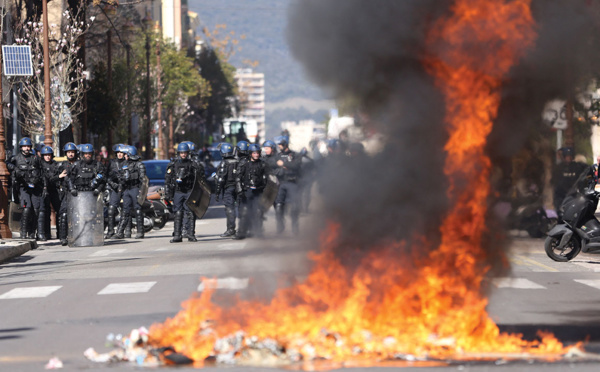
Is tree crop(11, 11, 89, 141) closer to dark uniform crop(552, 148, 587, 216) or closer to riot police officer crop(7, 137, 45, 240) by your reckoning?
riot police officer crop(7, 137, 45, 240)

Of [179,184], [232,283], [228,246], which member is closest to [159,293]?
[232,283]

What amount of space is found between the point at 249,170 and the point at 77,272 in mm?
6209

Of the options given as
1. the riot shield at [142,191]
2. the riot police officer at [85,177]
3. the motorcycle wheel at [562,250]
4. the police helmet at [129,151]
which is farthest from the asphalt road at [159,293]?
the police helmet at [129,151]

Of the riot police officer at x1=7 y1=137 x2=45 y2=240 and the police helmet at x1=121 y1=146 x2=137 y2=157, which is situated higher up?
the police helmet at x1=121 y1=146 x2=137 y2=157

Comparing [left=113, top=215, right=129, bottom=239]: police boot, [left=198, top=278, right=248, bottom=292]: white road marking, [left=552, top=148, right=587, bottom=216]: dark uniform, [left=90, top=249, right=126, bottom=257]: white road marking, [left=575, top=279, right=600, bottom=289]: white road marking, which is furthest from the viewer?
[left=113, top=215, right=129, bottom=239]: police boot

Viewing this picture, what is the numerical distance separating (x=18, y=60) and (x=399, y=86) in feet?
59.9

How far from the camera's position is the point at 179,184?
20.4 m

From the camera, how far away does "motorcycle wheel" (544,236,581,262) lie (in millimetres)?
15094

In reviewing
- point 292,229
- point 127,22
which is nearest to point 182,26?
point 127,22

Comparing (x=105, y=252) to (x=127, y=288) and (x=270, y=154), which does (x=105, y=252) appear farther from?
(x=127, y=288)

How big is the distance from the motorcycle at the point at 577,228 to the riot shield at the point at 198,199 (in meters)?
7.65

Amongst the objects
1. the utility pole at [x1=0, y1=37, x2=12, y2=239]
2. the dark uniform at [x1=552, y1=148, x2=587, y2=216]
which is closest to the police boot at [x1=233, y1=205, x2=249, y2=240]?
the utility pole at [x1=0, y1=37, x2=12, y2=239]

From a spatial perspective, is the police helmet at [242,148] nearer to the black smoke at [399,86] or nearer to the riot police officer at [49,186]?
the riot police officer at [49,186]

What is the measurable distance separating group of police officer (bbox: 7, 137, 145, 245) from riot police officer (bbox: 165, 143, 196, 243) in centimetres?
130
